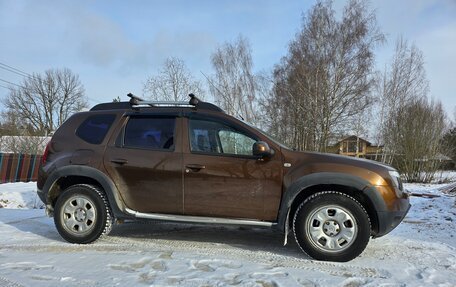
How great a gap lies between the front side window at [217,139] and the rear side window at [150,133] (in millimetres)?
306

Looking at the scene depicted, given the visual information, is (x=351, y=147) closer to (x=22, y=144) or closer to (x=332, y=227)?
(x=22, y=144)

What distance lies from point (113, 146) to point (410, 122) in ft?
90.9

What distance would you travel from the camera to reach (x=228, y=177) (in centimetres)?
509

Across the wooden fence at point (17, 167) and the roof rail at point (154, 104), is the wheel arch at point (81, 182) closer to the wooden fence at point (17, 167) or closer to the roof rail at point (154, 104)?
the roof rail at point (154, 104)

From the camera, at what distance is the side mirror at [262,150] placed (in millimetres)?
4893

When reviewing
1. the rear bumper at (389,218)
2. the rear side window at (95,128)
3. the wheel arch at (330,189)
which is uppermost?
the rear side window at (95,128)

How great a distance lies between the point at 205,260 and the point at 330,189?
1706mm

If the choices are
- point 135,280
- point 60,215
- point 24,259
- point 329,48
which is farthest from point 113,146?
point 329,48

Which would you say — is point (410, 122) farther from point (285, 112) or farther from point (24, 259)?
point (24, 259)

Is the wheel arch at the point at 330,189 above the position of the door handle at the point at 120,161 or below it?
below

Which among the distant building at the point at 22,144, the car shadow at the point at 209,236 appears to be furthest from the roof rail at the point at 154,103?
the distant building at the point at 22,144

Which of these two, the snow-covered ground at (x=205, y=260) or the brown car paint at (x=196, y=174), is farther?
the brown car paint at (x=196, y=174)

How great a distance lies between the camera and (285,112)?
102 feet

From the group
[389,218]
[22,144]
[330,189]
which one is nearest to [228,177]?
[330,189]
